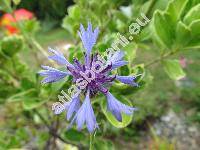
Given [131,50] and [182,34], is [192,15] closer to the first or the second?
[182,34]

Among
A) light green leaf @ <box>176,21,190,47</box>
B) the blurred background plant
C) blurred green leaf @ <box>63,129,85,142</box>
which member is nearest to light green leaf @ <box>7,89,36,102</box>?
the blurred background plant

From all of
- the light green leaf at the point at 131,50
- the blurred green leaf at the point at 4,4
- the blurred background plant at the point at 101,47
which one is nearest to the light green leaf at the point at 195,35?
the blurred background plant at the point at 101,47

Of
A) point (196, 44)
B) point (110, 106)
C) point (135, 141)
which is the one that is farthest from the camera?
point (135, 141)

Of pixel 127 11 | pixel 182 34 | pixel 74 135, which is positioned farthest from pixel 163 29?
pixel 74 135

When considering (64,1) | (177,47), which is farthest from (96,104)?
(64,1)

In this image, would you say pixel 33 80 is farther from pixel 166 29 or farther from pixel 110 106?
pixel 110 106
